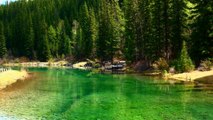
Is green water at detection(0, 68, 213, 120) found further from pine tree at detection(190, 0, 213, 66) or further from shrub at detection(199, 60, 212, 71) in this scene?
pine tree at detection(190, 0, 213, 66)

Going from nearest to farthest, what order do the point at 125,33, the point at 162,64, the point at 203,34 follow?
the point at 203,34
the point at 162,64
the point at 125,33

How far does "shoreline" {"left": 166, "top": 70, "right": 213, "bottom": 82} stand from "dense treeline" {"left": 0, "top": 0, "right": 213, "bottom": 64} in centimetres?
500

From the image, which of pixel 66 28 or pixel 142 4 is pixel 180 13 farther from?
pixel 66 28

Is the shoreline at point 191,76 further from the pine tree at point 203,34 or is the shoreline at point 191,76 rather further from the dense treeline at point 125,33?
the dense treeline at point 125,33

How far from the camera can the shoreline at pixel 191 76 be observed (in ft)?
176

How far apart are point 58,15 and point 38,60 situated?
44.6 m

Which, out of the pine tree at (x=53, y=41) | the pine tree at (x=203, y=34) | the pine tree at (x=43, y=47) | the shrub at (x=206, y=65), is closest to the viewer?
the shrub at (x=206, y=65)

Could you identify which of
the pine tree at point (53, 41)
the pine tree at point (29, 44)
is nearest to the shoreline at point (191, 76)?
the pine tree at point (53, 41)

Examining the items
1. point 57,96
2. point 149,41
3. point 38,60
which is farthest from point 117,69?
point 38,60

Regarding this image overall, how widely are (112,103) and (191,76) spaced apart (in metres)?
22.3

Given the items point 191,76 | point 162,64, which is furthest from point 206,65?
point 162,64

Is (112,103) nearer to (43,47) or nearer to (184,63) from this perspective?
(184,63)

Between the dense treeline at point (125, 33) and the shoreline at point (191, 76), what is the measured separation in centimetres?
500

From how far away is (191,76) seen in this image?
56.2 meters
